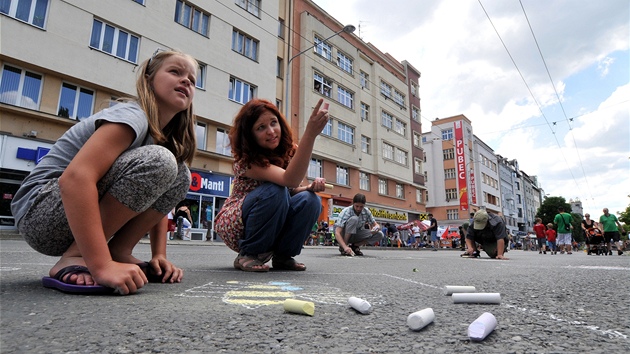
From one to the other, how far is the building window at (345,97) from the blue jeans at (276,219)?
23927 millimetres

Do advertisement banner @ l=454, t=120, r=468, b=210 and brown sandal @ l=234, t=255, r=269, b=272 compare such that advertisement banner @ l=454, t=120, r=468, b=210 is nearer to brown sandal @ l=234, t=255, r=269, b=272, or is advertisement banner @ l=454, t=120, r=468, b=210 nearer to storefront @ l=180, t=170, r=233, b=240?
storefront @ l=180, t=170, r=233, b=240

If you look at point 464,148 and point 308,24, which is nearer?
point 308,24

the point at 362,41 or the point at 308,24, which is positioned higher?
the point at 362,41

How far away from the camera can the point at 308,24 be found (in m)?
23.8

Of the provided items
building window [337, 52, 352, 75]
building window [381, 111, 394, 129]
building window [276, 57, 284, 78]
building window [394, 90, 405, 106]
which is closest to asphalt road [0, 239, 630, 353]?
building window [276, 57, 284, 78]

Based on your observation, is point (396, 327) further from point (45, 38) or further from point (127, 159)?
point (45, 38)

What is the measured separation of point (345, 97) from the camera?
89.3 ft

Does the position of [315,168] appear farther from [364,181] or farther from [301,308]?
[301,308]

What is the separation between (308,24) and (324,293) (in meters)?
24.2

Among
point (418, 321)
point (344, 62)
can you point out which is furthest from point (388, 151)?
point (418, 321)

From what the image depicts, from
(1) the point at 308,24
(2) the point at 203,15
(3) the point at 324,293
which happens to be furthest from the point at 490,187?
(3) the point at 324,293

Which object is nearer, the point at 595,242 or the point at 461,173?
the point at 595,242

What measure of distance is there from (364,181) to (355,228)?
2008 centimetres

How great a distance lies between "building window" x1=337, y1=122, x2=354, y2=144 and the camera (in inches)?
1019
